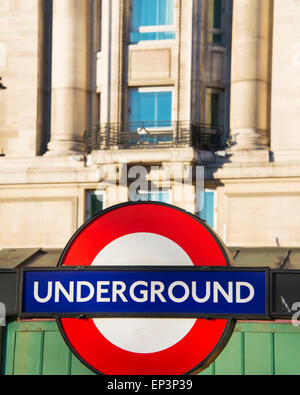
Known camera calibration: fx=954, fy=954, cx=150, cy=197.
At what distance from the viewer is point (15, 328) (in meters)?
14.8

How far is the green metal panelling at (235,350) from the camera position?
1437 cm

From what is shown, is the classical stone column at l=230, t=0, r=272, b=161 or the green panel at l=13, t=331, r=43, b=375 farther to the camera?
the classical stone column at l=230, t=0, r=272, b=161

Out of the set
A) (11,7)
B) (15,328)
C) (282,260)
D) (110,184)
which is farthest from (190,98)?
(15,328)

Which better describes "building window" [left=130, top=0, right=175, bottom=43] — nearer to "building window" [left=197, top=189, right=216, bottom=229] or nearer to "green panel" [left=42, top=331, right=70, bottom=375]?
"building window" [left=197, top=189, right=216, bottom=229]

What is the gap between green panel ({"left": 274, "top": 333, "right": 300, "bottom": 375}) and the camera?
14.3 meters

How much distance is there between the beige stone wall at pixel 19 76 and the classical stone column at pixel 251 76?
8181mm

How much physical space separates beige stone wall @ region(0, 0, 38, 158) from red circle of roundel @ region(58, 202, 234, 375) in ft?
113

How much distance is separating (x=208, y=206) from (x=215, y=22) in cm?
741

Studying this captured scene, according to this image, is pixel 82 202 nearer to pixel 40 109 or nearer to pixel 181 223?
pixel 40 109

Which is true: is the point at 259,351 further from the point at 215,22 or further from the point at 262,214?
the point at 215,22

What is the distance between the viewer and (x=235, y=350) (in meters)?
14.6

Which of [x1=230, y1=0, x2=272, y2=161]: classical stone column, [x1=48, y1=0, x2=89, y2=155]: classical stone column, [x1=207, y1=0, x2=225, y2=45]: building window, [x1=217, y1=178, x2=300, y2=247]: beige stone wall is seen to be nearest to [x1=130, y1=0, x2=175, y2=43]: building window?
[x1=207, y1=0, x2=225, y2=45]: building window

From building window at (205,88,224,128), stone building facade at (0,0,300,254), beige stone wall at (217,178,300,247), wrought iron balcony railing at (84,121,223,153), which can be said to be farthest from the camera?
building window at (205,88,224,128)

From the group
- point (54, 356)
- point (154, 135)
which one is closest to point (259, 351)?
point (54, 356)
